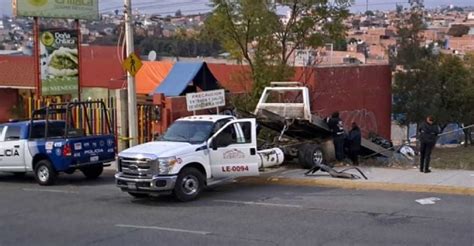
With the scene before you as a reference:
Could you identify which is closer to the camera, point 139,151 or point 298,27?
point 139,151

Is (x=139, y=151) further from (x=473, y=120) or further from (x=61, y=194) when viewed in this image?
(x=473, y=120)

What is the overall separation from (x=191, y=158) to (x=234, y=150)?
53.9 inches

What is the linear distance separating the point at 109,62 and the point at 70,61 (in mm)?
11587

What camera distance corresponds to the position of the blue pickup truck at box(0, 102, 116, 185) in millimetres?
20422

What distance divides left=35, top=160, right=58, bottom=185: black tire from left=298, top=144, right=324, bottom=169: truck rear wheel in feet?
22.1

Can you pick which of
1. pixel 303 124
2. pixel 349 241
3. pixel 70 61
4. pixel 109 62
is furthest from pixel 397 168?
pixel 109 62

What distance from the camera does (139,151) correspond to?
16.9 m

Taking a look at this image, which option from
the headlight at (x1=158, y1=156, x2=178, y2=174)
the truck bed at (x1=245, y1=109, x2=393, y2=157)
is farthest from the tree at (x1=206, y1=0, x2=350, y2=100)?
the headlight at (x1=158, y1=156, x2=178, y2=174)

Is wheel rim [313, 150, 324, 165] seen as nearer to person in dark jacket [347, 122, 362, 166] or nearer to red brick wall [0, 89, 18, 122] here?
person in dark jacket [347, 122, 362, 166]

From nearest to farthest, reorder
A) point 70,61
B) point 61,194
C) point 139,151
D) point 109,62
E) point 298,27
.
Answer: point 139,151
point 61,194
point 298,27
point 70,61
point 109,62

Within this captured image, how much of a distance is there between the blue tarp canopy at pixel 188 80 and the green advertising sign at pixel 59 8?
13.5ft

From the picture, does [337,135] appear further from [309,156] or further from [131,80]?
[131,80]

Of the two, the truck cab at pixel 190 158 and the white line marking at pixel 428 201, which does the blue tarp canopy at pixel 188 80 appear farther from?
the white line marking at pixel 428 201

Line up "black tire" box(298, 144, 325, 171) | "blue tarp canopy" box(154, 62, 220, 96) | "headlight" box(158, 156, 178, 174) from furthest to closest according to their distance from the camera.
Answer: "blue tarp canopy" box(154, 62, 220, 96)
"black tire" box(298, 144, 325, 171)
"headlight" box(158, 156, 178, 174)
